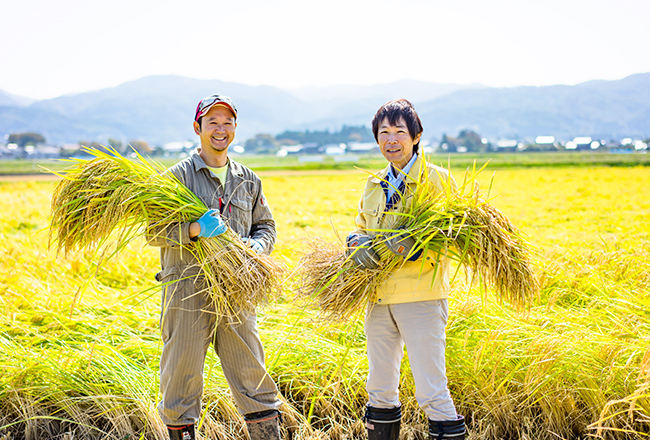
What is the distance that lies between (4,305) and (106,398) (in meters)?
1.52

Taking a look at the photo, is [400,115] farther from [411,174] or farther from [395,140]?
[411,174]

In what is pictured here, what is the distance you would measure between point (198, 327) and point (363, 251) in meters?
0.87

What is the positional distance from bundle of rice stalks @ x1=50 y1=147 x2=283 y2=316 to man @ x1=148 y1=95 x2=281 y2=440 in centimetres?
6

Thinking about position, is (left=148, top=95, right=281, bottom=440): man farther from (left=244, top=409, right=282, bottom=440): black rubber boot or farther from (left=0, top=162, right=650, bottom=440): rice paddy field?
(left=0, top=162, right=650, bottom=440): rice paddy field

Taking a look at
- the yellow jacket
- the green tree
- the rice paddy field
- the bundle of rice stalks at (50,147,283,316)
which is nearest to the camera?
the yellow jacket

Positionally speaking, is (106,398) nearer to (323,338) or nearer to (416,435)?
(323,338)

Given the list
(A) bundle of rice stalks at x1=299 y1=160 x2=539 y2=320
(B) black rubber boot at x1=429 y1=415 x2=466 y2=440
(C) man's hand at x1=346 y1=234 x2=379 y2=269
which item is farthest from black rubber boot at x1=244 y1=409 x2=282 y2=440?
(C) man's hand at x1=346 y1=234 x2=379 y2=269

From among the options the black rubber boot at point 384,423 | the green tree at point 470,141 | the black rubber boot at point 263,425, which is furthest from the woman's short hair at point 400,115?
the green tree at point 470,141

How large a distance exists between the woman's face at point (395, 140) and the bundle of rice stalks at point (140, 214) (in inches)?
32.5

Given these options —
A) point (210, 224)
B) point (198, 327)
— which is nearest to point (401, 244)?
point (210, 224)

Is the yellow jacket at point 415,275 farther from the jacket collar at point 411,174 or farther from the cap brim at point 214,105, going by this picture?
the cap brim at point 214,105

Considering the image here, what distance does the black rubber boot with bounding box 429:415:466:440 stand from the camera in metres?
2.12

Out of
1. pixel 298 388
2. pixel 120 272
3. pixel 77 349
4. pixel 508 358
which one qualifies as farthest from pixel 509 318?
pixel 120 272

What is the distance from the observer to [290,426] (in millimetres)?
2822
